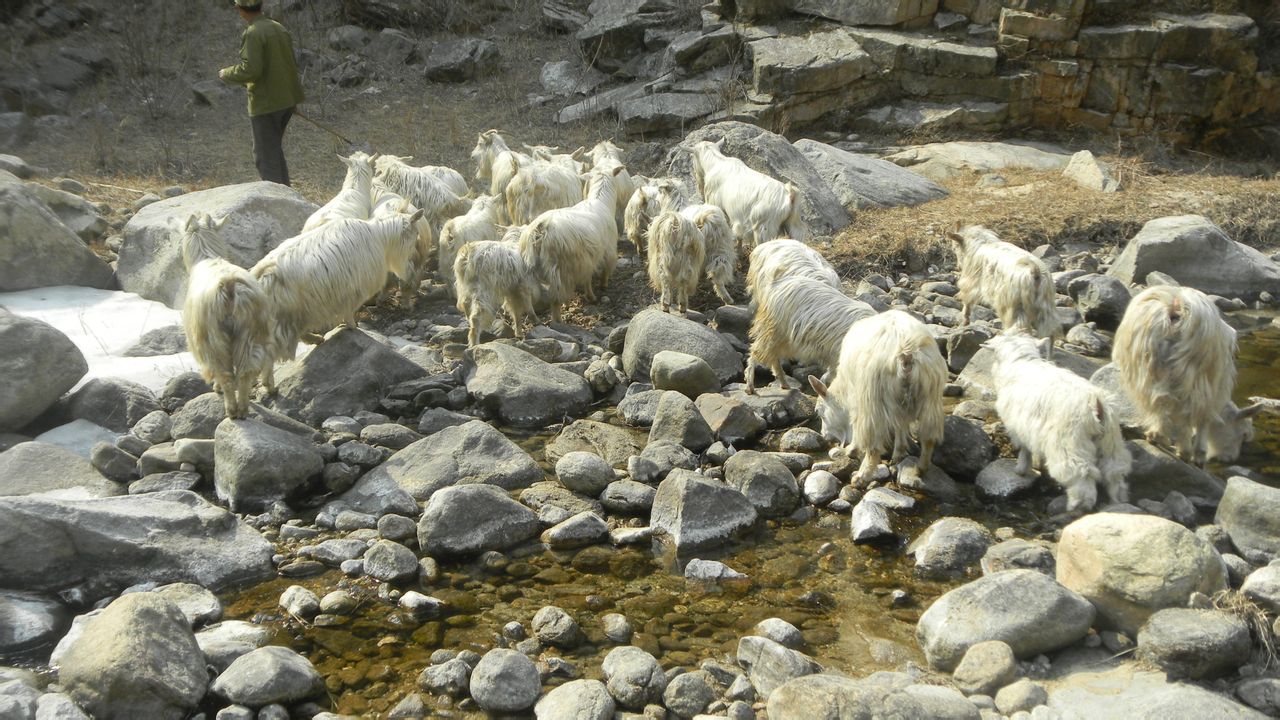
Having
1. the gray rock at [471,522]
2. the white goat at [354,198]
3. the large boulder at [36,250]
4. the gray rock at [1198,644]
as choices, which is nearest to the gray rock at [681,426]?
the gray rock at [471,522]

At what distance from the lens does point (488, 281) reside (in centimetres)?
859

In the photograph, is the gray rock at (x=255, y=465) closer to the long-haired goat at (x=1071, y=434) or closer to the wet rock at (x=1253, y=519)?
the long-haired goat at (x=1071, y=434)

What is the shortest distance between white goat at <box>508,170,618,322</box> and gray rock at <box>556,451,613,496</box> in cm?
268

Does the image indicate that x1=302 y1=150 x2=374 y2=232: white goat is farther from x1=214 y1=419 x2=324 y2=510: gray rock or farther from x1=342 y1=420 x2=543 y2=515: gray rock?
x1=342 y1=420 x2=543 y2=515: gray rock

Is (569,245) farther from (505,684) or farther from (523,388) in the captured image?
(505,684)

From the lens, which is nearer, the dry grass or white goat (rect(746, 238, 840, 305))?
white goat (rect(746, 238, 840, 305))

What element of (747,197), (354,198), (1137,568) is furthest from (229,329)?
(1137,568)

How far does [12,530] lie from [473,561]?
2.43m

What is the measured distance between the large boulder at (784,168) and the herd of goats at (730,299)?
0.45m

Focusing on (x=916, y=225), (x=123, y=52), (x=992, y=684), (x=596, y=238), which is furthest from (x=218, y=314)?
(x=123, y=52)

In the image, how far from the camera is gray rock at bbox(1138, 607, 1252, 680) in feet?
14.3

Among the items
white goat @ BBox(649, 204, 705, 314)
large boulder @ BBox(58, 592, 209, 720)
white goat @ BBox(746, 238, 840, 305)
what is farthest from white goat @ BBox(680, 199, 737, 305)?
large boulder @ BBox(58, 592, 209, 720)

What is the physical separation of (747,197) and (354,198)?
12.8 feet

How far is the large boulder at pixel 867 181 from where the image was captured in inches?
457
